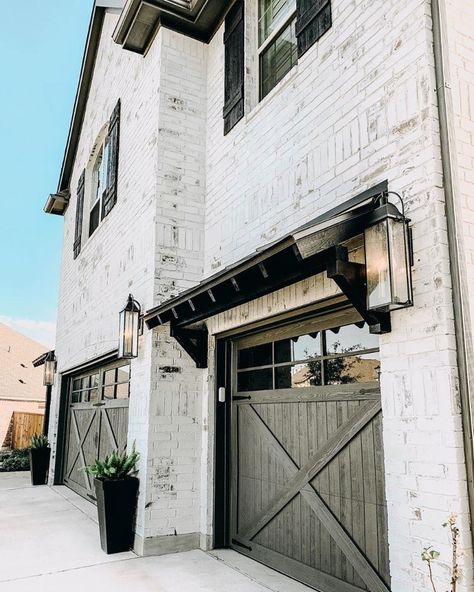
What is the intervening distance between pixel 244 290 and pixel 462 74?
2139 millimetres

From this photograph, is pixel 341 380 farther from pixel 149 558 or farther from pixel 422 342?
pixel 149 558

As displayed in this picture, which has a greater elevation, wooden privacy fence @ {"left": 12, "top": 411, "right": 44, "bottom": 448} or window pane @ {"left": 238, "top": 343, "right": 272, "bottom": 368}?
window pane @ {"left": 238, "top": 343, "right": 272, "bottom": 368}

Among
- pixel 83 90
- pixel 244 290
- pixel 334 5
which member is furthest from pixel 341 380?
pixel 83 90

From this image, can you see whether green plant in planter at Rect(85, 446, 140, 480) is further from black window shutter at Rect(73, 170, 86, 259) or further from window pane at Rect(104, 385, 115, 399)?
black window shutter at Rect(73, 170, 86, 259)

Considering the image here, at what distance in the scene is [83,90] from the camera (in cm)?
1068

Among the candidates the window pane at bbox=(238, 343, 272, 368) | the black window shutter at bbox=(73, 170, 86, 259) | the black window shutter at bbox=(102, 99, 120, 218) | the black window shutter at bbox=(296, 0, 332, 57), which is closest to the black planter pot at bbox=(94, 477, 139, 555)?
the window pane at bbox=(238, 343, 272, 368)

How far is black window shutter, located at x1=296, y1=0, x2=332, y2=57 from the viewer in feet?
13.9

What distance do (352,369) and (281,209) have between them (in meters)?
1.57

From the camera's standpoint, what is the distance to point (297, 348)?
4562 millimetres

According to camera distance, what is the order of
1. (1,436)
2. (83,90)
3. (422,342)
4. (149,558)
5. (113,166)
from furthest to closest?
(1,436) → (83,90) → (113,166) → (149,558) → (422,342)

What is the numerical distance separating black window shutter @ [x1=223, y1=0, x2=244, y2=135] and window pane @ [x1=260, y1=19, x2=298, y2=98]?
0.24 m

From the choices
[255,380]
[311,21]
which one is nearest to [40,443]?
[255,380]

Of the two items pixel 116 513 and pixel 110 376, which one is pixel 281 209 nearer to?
pixel 116 513

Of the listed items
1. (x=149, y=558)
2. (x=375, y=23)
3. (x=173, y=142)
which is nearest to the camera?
(x=375, y=23)
